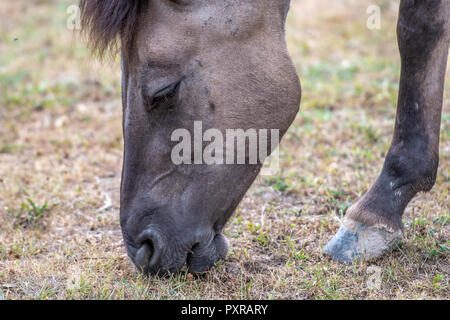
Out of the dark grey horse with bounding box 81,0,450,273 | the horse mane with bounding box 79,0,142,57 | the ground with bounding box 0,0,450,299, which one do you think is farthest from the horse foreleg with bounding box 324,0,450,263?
the horse mane with bounding box 79,0,142,57

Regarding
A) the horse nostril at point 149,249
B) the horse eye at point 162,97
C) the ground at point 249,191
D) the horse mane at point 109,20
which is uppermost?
the horse mane at point 109,20

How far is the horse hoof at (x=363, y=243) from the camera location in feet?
8.70

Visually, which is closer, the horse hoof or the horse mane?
the horse mane

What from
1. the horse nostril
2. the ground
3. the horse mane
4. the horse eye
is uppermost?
the horse mane

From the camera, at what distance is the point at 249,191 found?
12.1ft

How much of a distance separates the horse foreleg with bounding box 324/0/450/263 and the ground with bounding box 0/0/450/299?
4.4 inches

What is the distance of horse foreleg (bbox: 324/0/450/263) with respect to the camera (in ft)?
8.82

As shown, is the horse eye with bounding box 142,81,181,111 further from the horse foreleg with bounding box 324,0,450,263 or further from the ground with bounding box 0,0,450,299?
the horse foreleg with bounding box 324,0,450,263

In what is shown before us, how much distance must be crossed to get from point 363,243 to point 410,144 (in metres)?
0.55

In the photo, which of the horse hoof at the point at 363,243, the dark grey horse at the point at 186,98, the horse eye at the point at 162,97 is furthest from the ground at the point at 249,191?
the horse eye at the point at 162,97

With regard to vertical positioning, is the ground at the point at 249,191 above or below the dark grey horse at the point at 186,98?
below

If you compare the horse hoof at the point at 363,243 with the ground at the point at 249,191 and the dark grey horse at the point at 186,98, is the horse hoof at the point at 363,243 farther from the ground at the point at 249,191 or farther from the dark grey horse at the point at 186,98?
the dark grey horse at the point at 186,98

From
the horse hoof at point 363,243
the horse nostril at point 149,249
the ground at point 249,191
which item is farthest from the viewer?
the horse hoof at point 363,243

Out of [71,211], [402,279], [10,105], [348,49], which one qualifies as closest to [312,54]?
[348,49]
